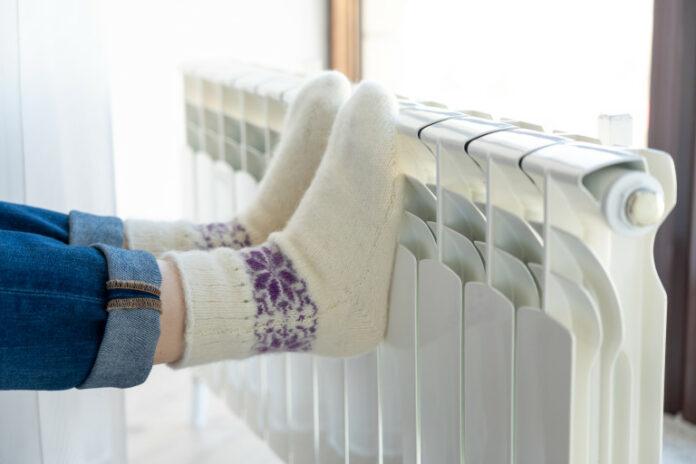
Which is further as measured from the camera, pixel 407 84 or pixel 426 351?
pixel 407 84

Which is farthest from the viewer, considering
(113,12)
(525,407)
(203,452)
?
(113,12)

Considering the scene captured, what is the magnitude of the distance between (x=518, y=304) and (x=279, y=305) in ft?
0.69

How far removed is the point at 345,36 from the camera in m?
1.83

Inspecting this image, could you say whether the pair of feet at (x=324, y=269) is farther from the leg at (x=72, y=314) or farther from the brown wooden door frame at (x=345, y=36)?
the brown wooden door frame at (x=345, y=36)

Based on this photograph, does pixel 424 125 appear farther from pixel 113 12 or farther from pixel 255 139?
pixel 113 12

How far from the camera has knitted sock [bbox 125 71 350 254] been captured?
3.05ft

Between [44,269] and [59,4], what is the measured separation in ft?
1.52

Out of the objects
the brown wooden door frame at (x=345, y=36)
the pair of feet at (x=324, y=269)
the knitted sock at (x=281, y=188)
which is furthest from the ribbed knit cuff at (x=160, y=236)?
the brown wooden door frame at (x=345, y=36)

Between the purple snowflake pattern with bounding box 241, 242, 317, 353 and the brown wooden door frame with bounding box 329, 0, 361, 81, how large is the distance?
1.09 m

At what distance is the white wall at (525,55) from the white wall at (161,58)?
185 millimetres

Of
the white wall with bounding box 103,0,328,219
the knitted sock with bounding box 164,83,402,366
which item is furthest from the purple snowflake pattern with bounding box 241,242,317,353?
the white wall with bounding box 103,0,328,219

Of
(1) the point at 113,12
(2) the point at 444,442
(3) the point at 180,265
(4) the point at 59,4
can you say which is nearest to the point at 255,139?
(4) the point at 59,4

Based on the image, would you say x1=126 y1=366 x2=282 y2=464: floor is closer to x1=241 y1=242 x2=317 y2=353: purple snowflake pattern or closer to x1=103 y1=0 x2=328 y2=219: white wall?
x1=103 y1=0 x2=328 y2=219: white wall

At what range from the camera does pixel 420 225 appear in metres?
0.77
